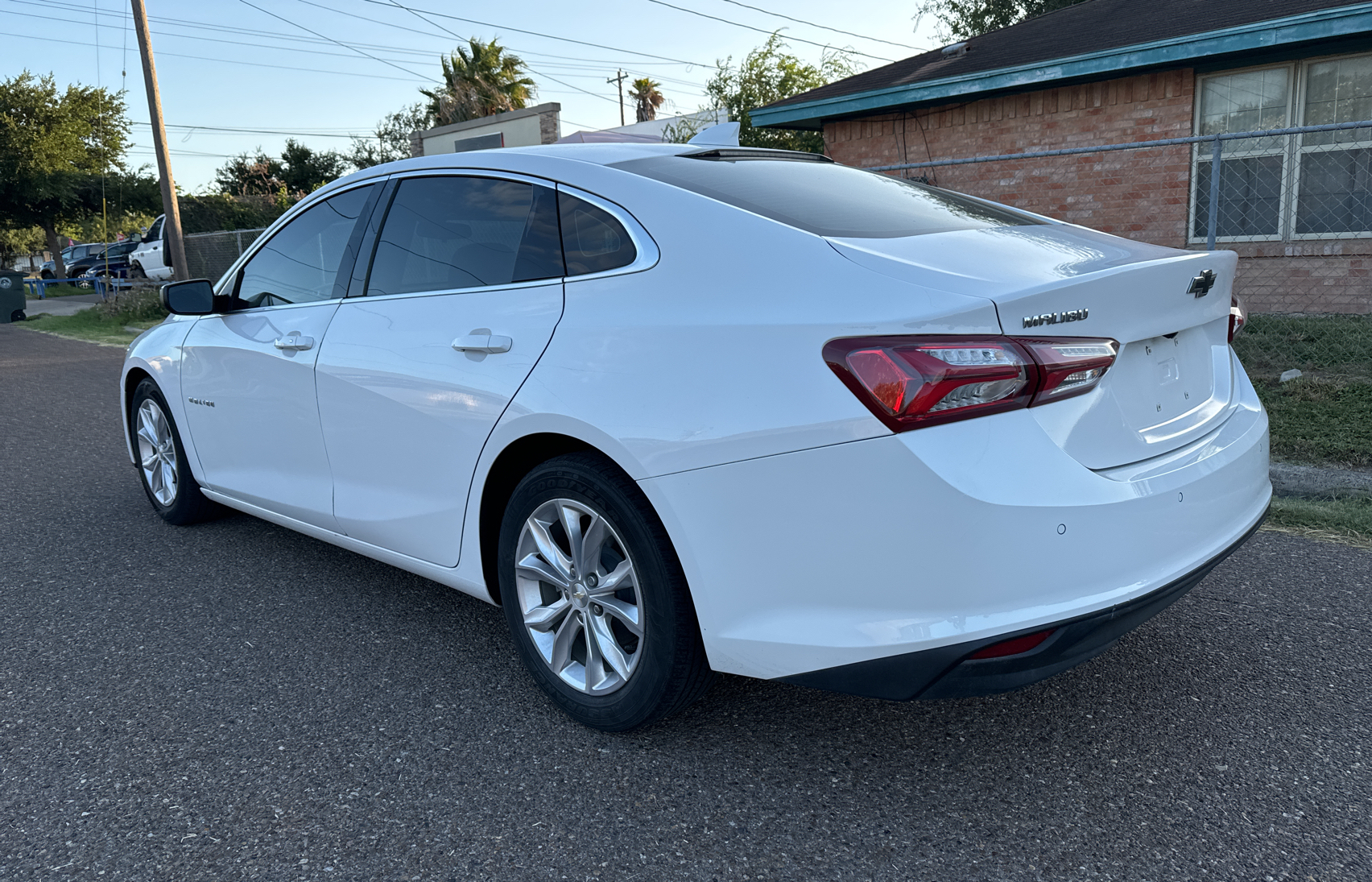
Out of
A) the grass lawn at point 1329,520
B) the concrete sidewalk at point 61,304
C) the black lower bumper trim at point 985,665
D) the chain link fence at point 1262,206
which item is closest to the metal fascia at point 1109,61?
the chain link fence at point 1262,206

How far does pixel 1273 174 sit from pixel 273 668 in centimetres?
1070

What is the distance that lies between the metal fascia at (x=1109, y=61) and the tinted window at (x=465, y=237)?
9.17 metres

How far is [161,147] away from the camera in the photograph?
57.4 ft

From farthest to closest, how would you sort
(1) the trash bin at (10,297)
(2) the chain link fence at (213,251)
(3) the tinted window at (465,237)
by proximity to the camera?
(1) the trash bin at (10,297), (2) the chain link fence at (213,251), (3) the tinted window at (465,237)

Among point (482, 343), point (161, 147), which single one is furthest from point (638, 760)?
point (161, 147)

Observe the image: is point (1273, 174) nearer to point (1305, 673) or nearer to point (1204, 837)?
point (1305, 673)

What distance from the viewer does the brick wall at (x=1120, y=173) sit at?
32.8 feet

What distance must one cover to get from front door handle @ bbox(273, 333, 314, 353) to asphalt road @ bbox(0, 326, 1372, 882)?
97 centimetres

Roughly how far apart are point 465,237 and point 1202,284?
2.13 meters

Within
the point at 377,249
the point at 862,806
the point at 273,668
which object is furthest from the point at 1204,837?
the point at 377,249

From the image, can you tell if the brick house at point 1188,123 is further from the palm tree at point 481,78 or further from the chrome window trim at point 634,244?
the palm tree at point 481,78

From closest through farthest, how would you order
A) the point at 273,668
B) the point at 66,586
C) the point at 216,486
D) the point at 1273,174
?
the point at 273,668 → the point at 66,586 → the point at 216,486 → the point at 1273,174

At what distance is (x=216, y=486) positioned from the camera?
Result: 14.4ft

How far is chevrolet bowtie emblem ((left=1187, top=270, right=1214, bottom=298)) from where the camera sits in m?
2.63
